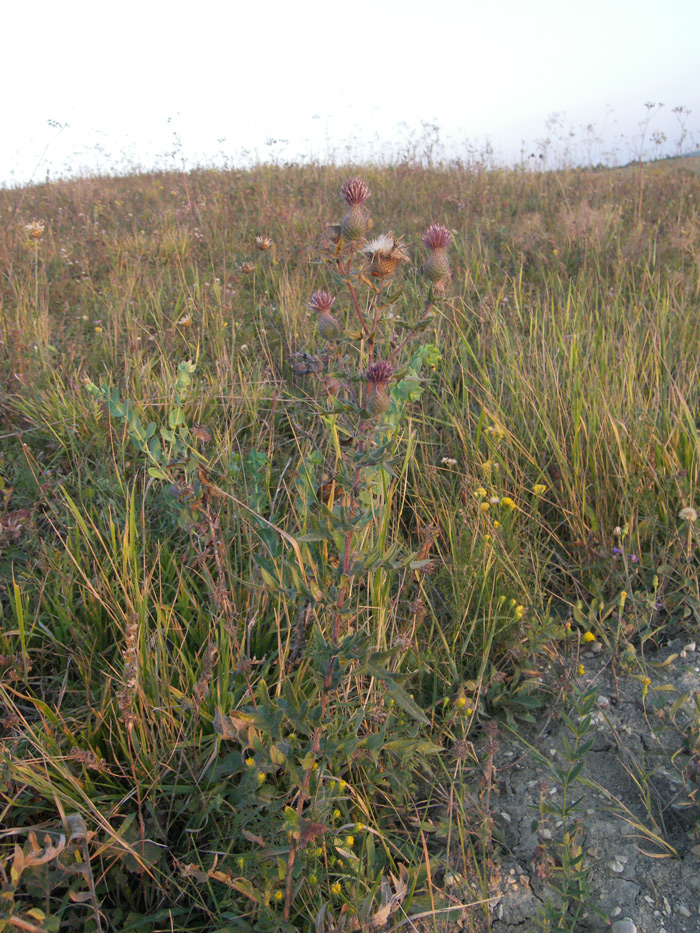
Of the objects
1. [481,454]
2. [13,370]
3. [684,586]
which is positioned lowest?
[684,586]

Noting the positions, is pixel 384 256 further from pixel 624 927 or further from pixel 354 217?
pixel 624 927

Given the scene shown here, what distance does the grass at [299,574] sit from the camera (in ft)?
3.83

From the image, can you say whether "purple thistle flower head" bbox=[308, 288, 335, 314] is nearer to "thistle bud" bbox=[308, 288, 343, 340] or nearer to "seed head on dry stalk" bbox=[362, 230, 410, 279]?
"thistle bud" bbox=[308, 288, 343, 340]

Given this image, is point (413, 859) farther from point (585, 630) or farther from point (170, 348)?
point (170, 348)

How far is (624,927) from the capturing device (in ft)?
3.80

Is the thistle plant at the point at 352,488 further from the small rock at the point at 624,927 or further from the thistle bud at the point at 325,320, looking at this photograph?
the small rock at the point at 624,927

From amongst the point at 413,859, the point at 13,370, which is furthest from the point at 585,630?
the point at 13,370

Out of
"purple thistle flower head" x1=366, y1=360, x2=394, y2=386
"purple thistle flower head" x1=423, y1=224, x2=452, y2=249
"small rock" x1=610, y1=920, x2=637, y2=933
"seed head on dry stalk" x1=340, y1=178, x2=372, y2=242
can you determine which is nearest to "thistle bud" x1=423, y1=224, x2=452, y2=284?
"purple thistle flower head" x1=423, y1=224, x2=452, y2=249

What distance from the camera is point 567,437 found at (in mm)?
2250

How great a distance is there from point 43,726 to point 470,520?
1348 mm

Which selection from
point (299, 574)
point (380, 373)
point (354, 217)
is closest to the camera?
point (380, 373)

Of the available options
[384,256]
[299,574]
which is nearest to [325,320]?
[384,256]

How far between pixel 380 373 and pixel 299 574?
0.51 metres

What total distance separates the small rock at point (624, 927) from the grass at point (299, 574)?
256 millimetres
